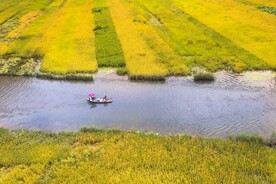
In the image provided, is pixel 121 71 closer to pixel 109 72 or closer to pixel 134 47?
pixel 109 72

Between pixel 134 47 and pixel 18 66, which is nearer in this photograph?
pixel 18 66

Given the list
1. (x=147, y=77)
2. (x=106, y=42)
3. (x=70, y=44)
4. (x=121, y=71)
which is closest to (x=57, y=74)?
(x=121, y=71)

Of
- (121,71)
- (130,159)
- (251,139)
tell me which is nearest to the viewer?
(130,159)

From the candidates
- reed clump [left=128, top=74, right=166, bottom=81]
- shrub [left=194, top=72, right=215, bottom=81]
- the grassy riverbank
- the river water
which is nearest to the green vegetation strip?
the river water

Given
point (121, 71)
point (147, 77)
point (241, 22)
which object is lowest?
point (147, 77)

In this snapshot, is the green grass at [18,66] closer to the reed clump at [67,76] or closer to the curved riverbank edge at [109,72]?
the curved riverbank edge at [109,72]

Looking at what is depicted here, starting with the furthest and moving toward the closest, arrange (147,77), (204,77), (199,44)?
(199,44), (147,77), (204,77)

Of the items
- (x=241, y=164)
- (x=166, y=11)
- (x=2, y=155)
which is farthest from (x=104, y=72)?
(x=166, y=11)
